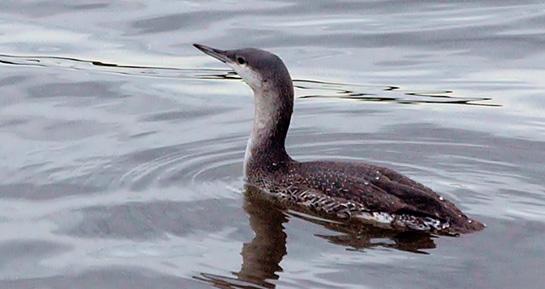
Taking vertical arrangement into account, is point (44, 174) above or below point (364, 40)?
below

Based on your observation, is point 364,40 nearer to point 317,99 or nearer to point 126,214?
point 317,99

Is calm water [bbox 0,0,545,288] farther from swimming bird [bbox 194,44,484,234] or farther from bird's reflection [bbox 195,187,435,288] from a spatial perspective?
swimming bird [bbox 194,44,484,234]

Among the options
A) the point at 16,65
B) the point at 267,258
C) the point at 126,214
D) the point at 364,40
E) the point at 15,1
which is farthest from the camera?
the point at 15,1

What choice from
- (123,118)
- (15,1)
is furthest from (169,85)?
(15,1)

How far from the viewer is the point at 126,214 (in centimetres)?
945

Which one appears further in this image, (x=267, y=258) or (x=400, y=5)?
(x=400, y=5)

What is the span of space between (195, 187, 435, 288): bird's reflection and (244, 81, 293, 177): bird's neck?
0.51m

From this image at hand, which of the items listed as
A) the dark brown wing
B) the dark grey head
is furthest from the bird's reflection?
the dark grey head

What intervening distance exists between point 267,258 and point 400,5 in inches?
320

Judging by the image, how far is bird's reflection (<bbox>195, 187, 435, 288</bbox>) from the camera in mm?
8445

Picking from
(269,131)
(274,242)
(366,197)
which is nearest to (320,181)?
(366,197)

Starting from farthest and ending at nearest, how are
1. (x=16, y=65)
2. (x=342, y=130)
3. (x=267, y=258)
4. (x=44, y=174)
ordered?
1. (x=16, y=65)
2. (x=342, y=130)
3. (x=44, y=174)
4. (x=267, y=258)

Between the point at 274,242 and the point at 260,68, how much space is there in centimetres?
157

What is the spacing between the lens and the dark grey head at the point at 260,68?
33.3 ft
